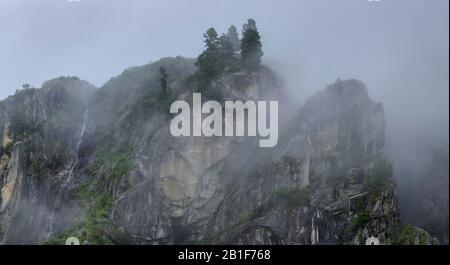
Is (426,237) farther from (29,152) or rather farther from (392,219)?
(29,152)

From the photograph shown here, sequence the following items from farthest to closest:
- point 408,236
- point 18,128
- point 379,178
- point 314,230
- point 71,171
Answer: point 18,128
point 71,171
point 379,178
point 314,230
point 408,236

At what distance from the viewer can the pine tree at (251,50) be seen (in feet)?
352

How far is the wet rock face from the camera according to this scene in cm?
9050

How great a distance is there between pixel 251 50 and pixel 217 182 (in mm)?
18666

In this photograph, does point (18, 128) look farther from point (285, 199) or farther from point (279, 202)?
point (285, 199)

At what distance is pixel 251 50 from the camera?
10825cm

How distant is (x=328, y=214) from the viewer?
296 ft

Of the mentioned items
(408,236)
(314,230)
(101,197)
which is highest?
(101,197)

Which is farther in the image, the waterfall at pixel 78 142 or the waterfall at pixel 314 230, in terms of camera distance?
the waterfall at pixel 78 142

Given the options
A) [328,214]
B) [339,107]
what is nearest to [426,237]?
[328,214]

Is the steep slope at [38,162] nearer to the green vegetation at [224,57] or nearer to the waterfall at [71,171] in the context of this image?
the waterfall at [71,171]

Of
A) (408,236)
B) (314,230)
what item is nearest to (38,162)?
(314,230)

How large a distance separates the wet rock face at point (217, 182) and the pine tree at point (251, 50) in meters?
1.73

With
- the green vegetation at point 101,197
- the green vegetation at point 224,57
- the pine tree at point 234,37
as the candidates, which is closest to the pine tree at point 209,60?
the green vegetation at point 224,57
